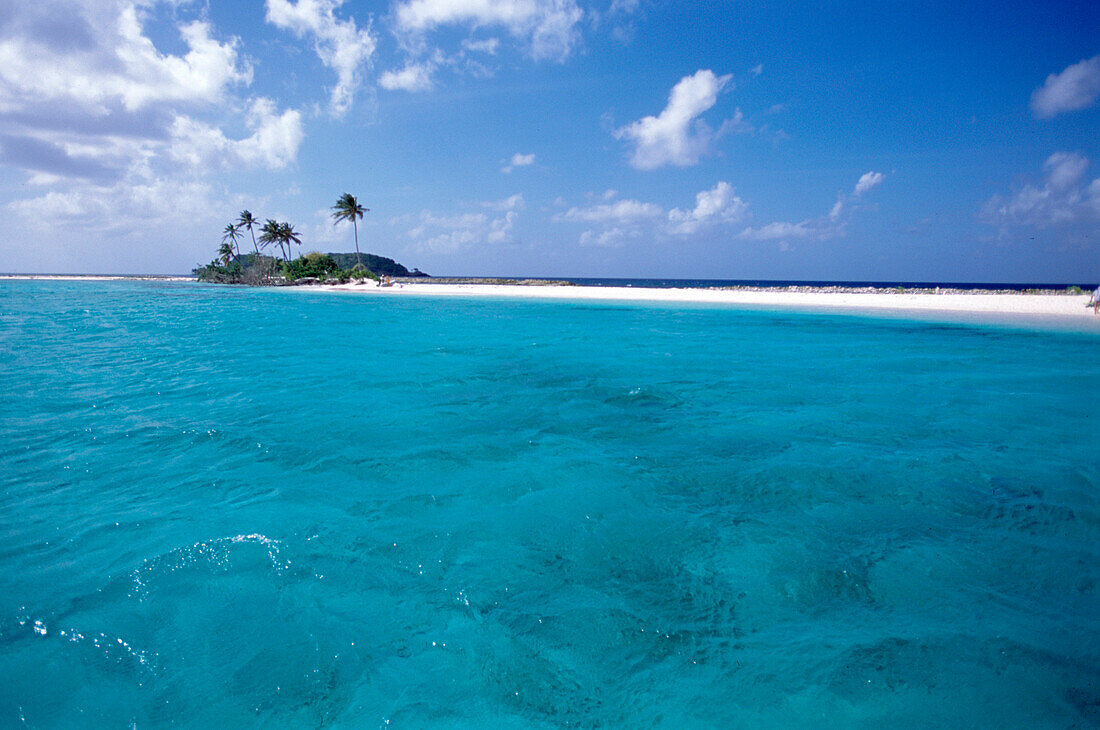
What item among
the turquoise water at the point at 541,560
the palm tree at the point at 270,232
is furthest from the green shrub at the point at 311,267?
the turquoise water at the point at 541,560

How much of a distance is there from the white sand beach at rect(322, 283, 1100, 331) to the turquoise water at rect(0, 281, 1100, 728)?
26693 millimetres

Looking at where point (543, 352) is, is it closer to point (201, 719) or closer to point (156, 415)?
point (156, 415)

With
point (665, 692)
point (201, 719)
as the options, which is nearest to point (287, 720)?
point (201, 719)

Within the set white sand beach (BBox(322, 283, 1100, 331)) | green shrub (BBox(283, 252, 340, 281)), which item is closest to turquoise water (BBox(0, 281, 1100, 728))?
white sand beach (BBox(322, 283, 1100, 331))

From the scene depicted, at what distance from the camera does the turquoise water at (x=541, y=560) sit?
267 cm

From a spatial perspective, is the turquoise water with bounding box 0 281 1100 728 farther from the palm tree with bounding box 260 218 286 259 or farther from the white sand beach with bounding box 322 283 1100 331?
the palm tree with bounding box 260 218 286 259

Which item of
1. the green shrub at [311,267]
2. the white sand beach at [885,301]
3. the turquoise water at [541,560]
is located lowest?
the turquoise water at [541,560]

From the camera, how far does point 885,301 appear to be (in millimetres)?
37625

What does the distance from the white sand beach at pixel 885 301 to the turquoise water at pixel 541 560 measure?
26693mm

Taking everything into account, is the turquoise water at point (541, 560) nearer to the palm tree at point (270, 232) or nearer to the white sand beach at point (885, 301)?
the white sand beach at point (885, 301)

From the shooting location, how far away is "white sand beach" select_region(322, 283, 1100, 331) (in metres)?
29.1

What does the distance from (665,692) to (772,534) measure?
2.10 meters

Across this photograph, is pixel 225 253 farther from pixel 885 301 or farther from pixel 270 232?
pixel 885 301

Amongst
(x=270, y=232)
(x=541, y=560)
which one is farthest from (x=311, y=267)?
(x=541, y=560)
